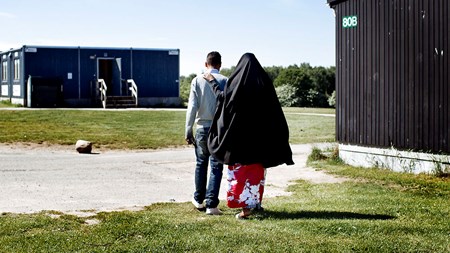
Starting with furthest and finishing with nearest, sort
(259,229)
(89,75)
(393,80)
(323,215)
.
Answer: (89,75) < (393,80) < (323,215) < (259,229)

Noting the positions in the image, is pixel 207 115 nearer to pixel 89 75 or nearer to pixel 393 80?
pixel 393 80

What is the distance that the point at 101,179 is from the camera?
12.3m

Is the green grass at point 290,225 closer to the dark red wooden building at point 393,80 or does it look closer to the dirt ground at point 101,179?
the dirt ground at point 101,179

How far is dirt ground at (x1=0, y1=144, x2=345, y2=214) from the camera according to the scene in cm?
949

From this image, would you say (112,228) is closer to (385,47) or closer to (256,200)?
(256,200)

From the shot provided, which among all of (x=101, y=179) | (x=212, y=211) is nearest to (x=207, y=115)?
(x=212, y=211)

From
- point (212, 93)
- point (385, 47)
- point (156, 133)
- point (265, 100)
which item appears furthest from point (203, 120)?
point (156, 133)

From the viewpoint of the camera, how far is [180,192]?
35.2ft

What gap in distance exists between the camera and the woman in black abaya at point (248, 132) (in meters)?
7.63

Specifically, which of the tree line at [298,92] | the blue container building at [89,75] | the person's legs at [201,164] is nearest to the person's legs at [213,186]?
the person's legs at [201,164]

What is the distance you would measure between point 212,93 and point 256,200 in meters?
1.40

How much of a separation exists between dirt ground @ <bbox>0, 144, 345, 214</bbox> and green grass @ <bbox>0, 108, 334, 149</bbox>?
2042 mm

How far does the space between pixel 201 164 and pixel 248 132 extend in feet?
A: 3.05

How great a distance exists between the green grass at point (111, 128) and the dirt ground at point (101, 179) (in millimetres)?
2042
